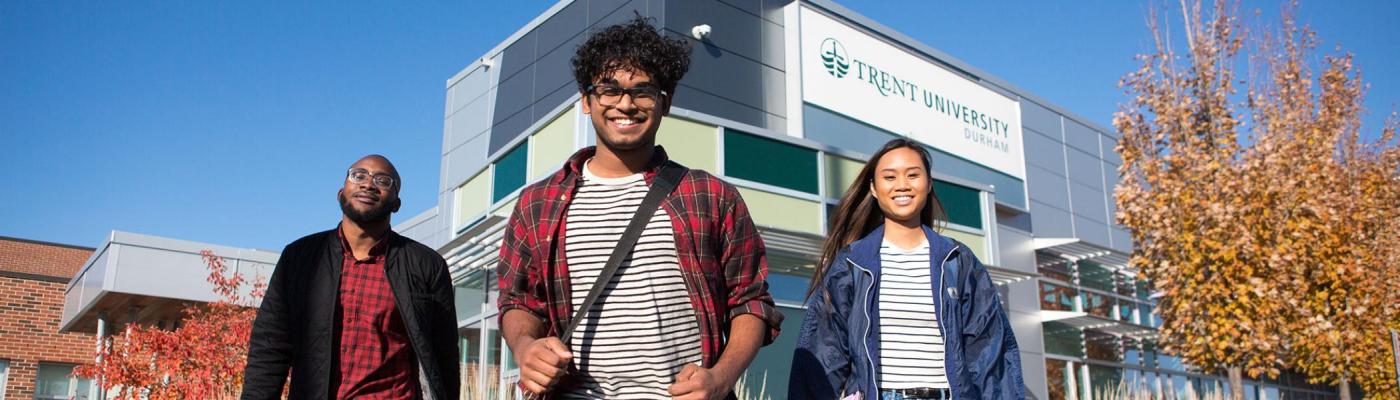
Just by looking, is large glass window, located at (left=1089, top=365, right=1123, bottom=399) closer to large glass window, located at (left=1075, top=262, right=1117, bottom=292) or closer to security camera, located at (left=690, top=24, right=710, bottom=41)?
large glass window, located at (left=1075, top=262, right=1117, bottom=292)

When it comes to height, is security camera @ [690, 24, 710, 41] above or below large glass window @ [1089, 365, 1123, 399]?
above

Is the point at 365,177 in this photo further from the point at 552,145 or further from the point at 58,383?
the point at 58,383

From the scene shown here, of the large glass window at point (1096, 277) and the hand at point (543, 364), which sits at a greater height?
the large glass window at point (1096, 277)

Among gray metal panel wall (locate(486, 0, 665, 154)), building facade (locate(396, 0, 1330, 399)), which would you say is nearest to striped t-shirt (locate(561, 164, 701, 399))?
building facade (locate(396, 0, 1330, 399))

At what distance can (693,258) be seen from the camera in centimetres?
232

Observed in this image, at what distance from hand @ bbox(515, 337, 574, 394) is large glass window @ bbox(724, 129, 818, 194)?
10717mm

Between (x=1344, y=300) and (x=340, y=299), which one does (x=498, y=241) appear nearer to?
(x=340, y=299)

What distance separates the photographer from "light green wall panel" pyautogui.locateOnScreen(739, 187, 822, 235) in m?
12.7

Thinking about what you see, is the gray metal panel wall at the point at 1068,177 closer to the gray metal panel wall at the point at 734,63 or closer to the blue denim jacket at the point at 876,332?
the gray metal panel wall at the point at 734,63

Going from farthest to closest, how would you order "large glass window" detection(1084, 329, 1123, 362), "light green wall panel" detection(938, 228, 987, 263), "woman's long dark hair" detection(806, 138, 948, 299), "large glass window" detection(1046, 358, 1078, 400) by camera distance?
"large glass window" detection(1084, 329, 1123, 362) → "large glass window" detection(1046, 358, 1078, 400) → "light green wall panel" detection(938, 228, 987, 263) → "woman's long dark hair" detection(806, 138, 948, 299)

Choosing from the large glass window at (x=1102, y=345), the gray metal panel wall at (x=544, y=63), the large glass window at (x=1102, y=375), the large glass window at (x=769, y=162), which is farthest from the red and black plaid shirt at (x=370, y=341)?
the large glass window at (x=1102, y=345)

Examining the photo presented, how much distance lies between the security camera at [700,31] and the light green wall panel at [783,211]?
2.34 meters

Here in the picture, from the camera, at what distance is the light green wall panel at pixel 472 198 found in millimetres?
14438

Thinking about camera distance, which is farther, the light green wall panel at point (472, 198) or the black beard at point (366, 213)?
the light green wall panel at point (472, 198)
